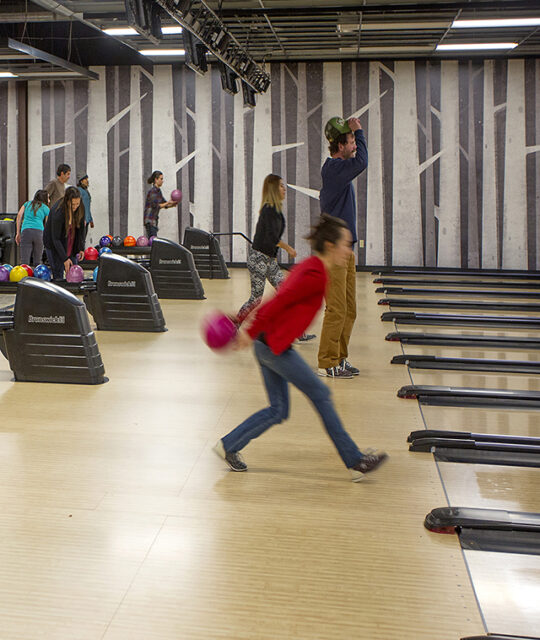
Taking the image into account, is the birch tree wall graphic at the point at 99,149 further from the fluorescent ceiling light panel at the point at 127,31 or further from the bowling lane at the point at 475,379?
the bowling lane at the point at 475,379

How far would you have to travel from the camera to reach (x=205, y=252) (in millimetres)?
11812

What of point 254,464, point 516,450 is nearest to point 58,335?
point 254,464

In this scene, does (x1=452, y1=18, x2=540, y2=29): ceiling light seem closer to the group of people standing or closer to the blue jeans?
the group of people standing

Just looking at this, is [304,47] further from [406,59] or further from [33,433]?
[33,433]

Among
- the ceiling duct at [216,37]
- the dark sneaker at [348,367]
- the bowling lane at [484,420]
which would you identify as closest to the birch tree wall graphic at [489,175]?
the ceiling duct at [216,37]

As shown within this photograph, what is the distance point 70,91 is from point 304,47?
4.56 metres

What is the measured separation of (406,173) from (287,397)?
33.3 ft

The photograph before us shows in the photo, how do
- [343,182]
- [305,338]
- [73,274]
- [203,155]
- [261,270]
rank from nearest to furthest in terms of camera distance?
[343,182] → [261,270] → [305,338] → [73,274] → [203,155]

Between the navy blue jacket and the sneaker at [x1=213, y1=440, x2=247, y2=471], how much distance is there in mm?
1986

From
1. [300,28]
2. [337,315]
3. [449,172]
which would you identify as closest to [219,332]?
[337,315]

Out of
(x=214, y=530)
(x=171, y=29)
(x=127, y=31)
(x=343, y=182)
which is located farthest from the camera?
(x=127, y=31)

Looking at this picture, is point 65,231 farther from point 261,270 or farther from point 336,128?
point 336,128

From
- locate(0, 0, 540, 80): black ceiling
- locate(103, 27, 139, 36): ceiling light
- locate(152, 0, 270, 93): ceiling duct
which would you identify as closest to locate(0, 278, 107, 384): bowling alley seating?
locate(152, 0, 270, 93): ceiling duct

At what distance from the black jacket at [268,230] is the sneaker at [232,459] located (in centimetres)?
296
